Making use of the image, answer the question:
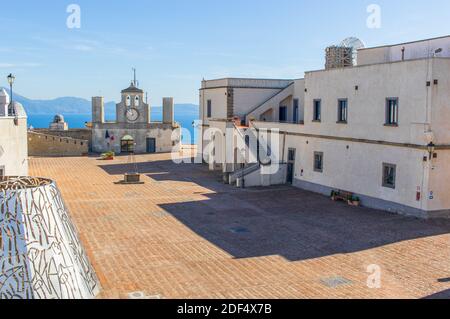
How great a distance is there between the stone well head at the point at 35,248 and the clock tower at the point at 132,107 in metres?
39.4

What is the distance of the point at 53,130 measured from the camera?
53.1 metres

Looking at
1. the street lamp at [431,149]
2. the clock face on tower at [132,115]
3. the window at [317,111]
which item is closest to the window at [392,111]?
the street lamp at [431,149]

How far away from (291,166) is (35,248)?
22576 mm

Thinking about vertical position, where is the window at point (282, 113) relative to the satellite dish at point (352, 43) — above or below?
below

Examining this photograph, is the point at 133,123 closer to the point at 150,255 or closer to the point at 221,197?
the point at 221,197

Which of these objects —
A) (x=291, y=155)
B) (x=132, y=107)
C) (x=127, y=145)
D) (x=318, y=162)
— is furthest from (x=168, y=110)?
(x=318, y=162)

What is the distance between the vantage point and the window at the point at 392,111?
78.6ft

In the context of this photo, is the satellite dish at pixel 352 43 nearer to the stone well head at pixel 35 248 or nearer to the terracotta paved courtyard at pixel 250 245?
the terracotta paved courtyard at pixel 250 245

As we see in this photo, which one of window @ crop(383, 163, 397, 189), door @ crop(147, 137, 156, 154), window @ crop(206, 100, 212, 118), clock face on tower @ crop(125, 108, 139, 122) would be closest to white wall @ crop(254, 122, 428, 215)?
window @ crop(383, 163, 397, 189)

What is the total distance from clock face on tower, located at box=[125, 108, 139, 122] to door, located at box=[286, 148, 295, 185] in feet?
75.9

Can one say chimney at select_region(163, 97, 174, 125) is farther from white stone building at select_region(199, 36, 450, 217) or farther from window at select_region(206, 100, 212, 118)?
white stone building at select_region(199, 36, 450, 217)
